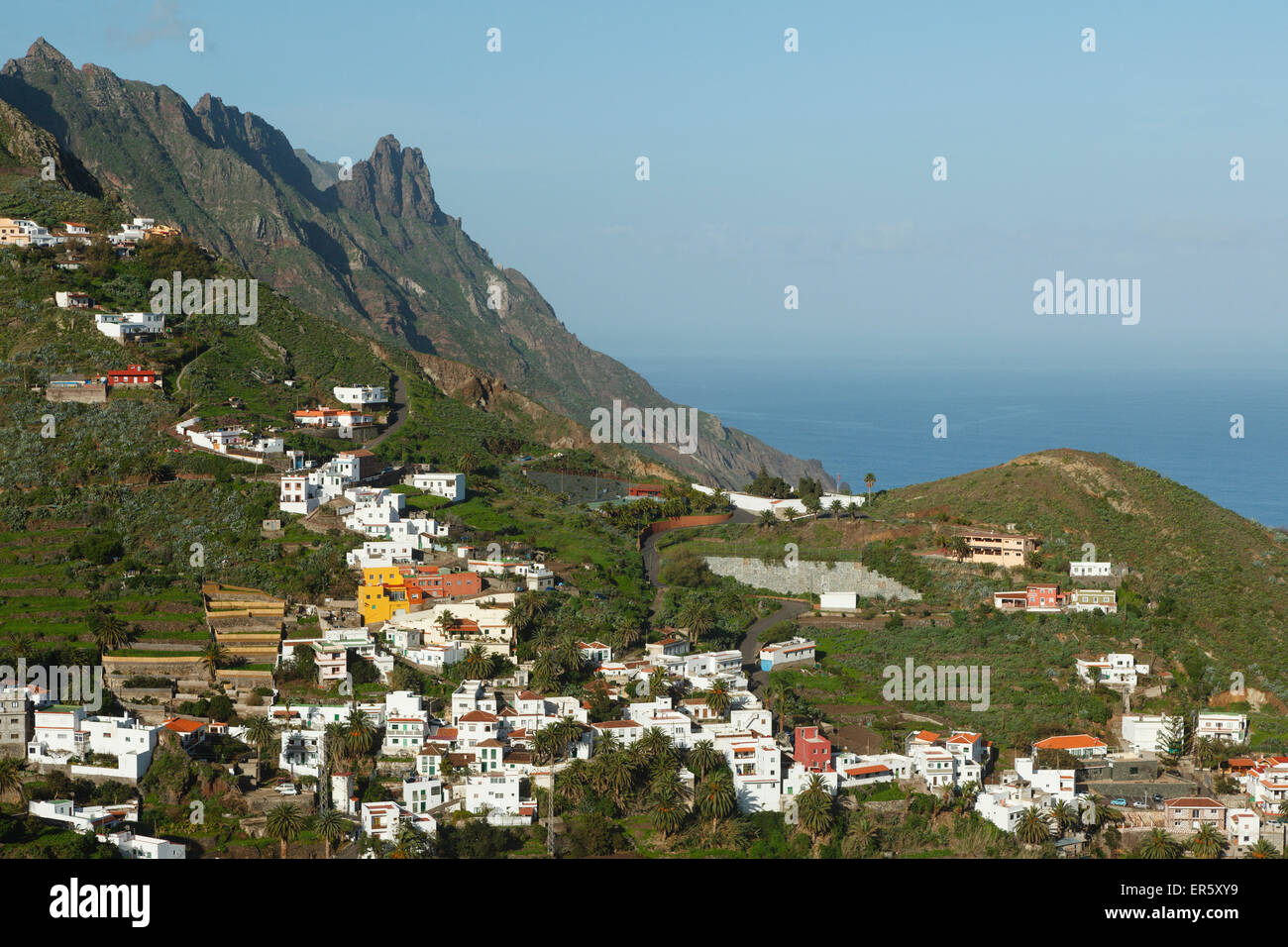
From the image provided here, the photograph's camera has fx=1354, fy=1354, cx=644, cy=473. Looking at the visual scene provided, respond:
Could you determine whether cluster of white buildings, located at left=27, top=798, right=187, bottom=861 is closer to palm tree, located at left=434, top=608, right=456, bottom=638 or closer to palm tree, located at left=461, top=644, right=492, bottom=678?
palm tree, located at left=461, top=644, right=492, bottom=678

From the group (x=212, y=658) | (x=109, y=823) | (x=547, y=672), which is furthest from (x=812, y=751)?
(x=212, y=658)

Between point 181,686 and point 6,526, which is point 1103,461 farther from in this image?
point 6,526

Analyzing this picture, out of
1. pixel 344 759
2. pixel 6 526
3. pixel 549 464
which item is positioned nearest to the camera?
pixel 344 759

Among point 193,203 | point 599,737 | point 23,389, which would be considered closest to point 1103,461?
point 599,737

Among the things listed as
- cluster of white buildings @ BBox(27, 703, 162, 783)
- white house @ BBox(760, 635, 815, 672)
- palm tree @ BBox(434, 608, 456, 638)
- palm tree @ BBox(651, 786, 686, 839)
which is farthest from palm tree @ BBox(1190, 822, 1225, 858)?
cluster of white buildings @ BBox(27, 703, 162, 783)

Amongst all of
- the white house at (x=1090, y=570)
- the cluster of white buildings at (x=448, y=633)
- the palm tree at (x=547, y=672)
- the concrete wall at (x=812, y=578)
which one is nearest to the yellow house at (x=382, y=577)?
the cluster of white buildings at (x=448, y=633)

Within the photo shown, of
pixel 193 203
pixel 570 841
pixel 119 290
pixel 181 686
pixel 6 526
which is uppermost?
pixel 193 203

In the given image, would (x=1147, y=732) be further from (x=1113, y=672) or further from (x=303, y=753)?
(x=303, y=753)
